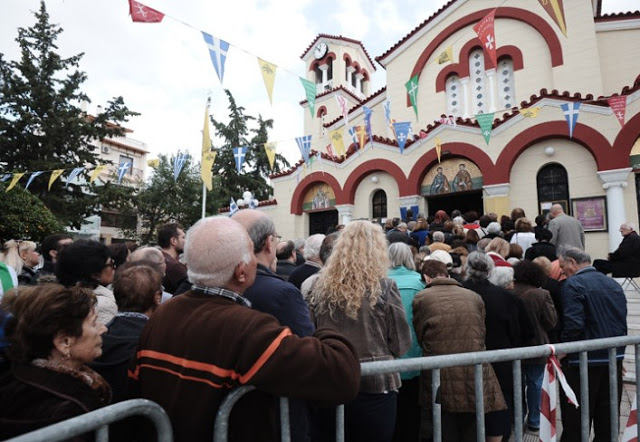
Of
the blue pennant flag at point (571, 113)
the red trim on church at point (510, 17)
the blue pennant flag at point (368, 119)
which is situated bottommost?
the blue pennant flag at point (571, 113)

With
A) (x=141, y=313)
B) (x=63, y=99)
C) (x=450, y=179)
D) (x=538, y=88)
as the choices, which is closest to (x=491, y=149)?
(x=450, y=179)

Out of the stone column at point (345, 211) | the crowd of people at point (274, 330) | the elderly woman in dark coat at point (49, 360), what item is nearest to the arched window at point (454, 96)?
the stone column at point (345, 211)

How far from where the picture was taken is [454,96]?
16344mm

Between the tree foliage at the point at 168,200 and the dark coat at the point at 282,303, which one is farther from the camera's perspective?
the tree foliage at the point at 168,200

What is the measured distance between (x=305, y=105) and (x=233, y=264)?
2350 centimetres

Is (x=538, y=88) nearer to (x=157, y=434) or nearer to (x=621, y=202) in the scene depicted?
(x=621, y=202)

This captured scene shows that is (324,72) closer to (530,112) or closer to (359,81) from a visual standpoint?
(359,81)

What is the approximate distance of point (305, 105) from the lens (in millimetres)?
→ 23875

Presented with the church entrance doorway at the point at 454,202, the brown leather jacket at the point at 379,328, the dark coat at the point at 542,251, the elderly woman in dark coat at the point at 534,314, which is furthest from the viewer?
the church entrance doorway at the point at 454,202

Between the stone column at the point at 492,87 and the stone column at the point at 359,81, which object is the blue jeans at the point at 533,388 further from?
the stone column at the point at 359,81

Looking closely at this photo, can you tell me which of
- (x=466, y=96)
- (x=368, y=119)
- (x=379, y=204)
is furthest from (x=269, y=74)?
(x=466, y=96)

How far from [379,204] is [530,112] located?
6405mm

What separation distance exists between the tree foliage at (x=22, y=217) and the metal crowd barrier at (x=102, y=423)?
1565 centimetres

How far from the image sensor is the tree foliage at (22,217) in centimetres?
1329
